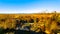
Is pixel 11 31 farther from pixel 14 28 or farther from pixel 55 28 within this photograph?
pixel 55 28

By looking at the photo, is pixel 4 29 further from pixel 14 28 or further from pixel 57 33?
pixel 57 33

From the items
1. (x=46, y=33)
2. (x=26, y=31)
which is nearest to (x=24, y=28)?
(x=26, y=31)

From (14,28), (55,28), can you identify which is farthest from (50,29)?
(14,28)

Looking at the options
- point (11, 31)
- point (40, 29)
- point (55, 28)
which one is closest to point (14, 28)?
point (11, 31)

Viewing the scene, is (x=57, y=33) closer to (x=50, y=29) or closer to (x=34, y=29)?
(x=50, y=29)

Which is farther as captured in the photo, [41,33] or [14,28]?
[14,28]

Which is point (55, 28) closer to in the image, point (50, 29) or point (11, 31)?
point (50, 29)

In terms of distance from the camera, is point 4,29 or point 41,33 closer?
point 41,33
